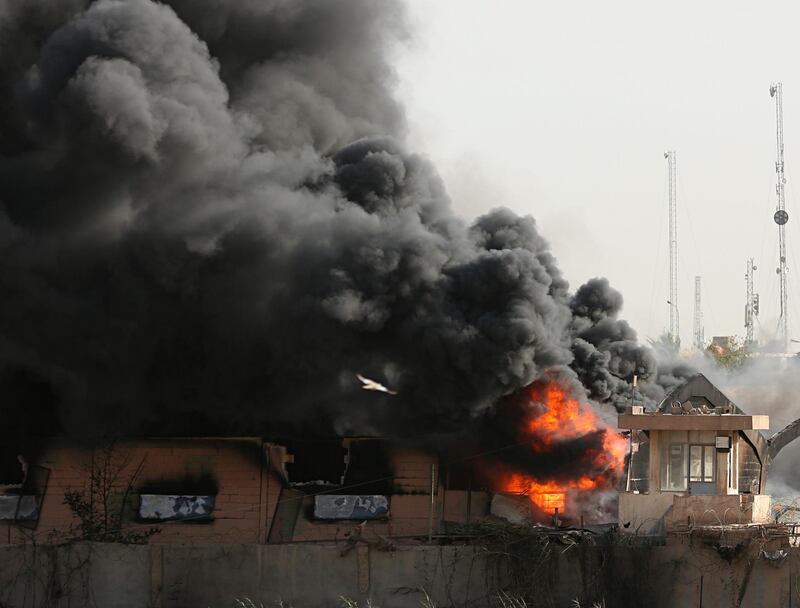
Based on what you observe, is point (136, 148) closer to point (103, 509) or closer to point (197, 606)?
point (103, 509)

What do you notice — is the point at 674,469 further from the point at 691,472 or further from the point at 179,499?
the point at 179,499

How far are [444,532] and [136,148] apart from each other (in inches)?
484

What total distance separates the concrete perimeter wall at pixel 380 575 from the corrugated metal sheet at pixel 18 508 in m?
4.03

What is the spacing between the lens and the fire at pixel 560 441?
41.5m

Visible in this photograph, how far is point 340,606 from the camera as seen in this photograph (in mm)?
36812

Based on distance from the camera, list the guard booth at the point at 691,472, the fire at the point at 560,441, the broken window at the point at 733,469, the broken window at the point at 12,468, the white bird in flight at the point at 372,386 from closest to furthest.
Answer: the guard booth at the point at 691,472 → the broken window at the point at 733,469 → the fire at the point at 560,441 → the white bird in flight at the point at 372,386 → the broken window at the point at 12,468

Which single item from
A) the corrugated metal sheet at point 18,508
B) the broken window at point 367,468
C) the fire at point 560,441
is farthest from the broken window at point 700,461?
the corrugated metal sheet at point 18,508

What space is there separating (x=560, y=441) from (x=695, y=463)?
18.2ft

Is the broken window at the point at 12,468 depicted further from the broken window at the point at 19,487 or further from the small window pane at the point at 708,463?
the small window pane at the point at 708,463

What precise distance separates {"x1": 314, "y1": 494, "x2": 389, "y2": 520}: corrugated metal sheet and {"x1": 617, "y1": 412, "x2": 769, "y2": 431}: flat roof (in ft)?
25.4

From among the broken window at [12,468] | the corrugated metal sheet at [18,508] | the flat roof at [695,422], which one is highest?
the flat roof at [695,422]

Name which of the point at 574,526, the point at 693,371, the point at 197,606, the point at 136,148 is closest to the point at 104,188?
the point at 136,148

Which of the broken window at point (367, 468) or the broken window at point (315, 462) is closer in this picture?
the broken window at point (367, 468)

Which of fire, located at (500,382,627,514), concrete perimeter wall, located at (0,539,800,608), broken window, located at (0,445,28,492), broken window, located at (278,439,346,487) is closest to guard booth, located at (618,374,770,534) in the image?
concrete perimeter wall, located at (0,539,800,608)
